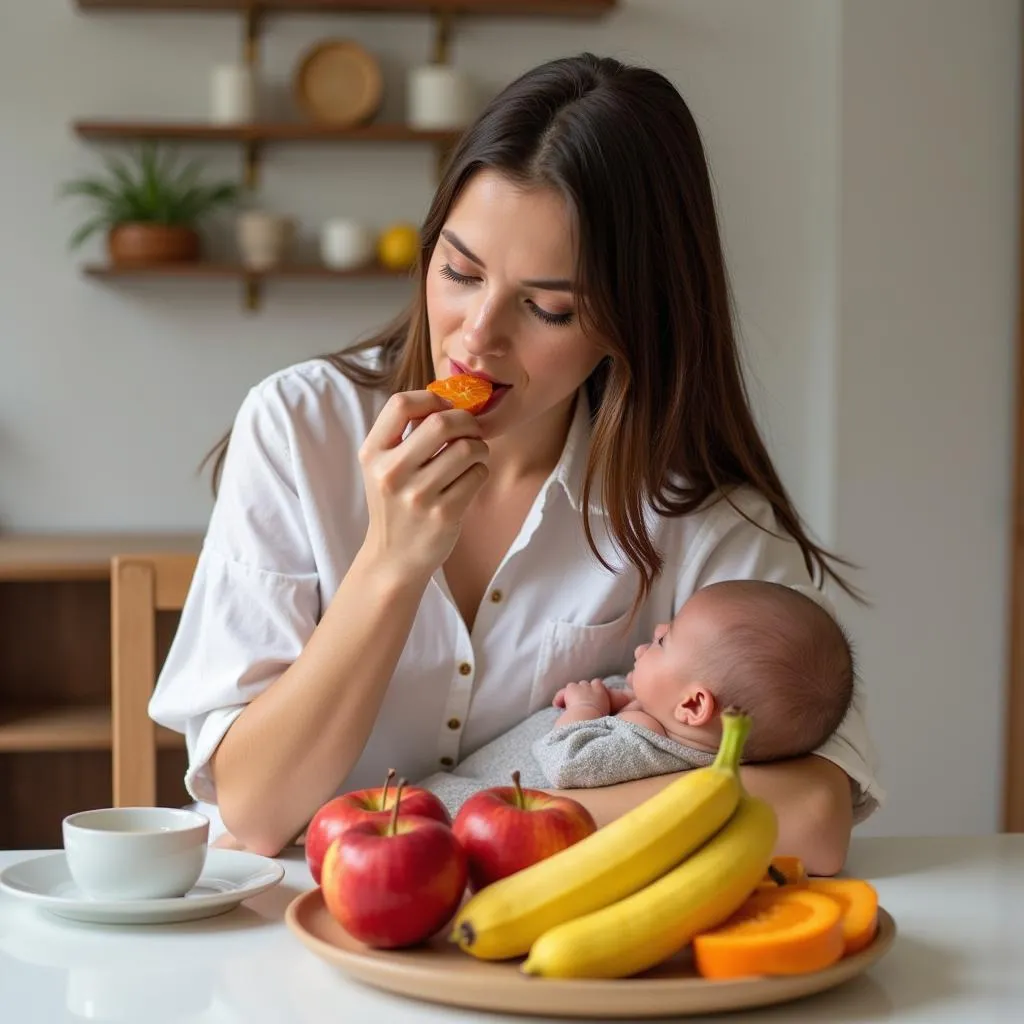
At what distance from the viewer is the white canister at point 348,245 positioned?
3617mm

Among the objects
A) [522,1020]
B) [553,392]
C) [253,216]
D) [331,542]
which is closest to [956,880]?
[522,1020]

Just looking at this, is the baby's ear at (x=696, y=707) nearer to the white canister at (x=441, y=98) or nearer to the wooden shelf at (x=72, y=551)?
the wooden shelf at (x=72, y=551)

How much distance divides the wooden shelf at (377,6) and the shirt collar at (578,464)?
2.19m

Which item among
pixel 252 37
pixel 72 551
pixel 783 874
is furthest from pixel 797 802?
pixel 252 37

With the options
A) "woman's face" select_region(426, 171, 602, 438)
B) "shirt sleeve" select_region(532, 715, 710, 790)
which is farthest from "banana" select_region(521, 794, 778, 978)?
"woman's face" select_region(426, 171, 602, 438)

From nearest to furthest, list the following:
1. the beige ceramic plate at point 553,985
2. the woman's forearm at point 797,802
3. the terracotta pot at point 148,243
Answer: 1. the beige ceramic plate at point 553,985
2. the woman's forearm at point 797,802
3. the terracotta pot at point 148,243

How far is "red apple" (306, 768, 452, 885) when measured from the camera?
998mm

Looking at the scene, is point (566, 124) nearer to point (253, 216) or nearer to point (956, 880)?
point (956, 880)

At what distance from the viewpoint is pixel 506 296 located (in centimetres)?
142

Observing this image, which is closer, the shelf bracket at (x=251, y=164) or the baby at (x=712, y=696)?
the baby at (x=712, y=696)

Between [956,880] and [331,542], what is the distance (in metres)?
0.75

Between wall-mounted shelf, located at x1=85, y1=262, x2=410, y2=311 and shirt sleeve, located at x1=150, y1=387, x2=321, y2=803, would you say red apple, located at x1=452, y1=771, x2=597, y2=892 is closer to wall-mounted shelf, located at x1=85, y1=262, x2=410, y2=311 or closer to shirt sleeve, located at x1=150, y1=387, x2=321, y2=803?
shirt sleeve, located at x1=150, y1=387, x2=321, y2=803

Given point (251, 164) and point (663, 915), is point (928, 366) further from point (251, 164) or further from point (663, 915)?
point (663, 915)

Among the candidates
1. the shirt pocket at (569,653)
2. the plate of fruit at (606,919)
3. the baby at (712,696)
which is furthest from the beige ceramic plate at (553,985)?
the shirt pocket at (569,653)
